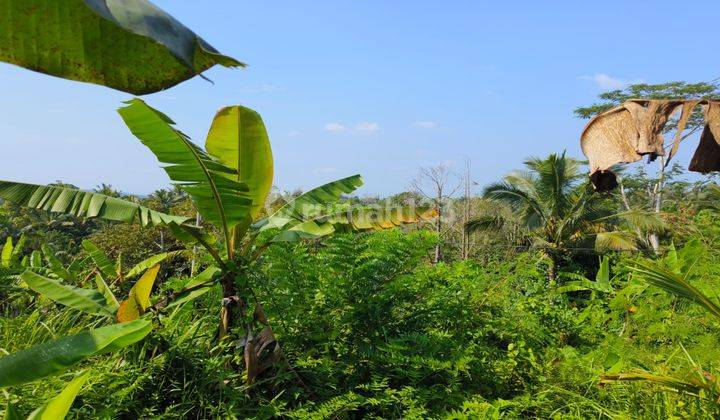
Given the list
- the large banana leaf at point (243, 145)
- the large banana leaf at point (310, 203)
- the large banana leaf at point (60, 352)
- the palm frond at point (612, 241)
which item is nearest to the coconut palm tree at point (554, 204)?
the palm frond at point (612, 241)

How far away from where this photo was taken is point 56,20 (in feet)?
4.40

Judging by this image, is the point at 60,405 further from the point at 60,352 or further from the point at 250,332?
the point at 250,332

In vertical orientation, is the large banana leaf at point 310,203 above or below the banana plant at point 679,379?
above

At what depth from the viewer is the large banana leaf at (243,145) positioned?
3.77m

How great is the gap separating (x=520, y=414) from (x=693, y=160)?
5.64 feet

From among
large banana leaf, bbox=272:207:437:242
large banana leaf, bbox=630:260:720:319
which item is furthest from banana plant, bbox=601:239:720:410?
large banana leaf, bbox=272:207:437:242

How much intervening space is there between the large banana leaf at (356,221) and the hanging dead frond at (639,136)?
195cm

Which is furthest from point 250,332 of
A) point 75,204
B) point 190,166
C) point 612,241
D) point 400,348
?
point 612,241

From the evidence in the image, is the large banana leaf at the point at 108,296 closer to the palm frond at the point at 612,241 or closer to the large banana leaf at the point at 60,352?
the large banana leaf at the point at 60,352

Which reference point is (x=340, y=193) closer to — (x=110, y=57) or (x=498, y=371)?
(x=498, y=371)

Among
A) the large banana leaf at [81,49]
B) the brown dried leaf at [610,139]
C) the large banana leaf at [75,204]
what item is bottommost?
the large banana leaf at [75,204]

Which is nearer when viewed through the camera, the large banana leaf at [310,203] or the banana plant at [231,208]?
the banana plant at [231,208]

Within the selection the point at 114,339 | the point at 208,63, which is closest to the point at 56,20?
the point at 208,63

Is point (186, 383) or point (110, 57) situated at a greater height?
point (110, 57)
